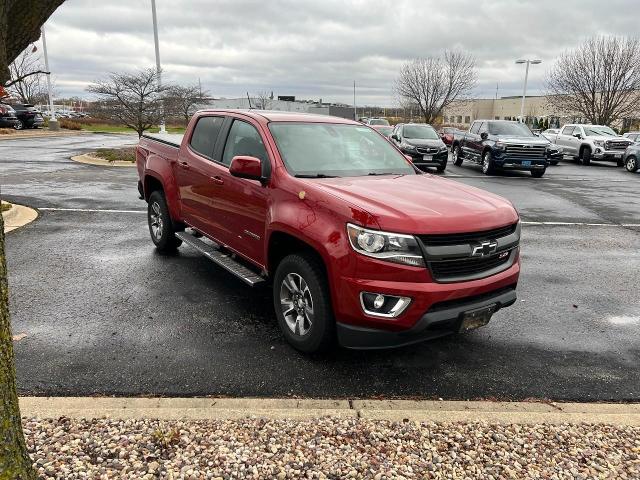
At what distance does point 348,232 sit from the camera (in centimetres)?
338

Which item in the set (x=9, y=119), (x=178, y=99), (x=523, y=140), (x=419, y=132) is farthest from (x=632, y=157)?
(x=9, y=119)

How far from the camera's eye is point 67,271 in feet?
19.5

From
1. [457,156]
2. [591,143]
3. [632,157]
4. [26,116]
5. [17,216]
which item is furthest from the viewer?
[26,116]

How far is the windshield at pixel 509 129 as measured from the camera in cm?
1824

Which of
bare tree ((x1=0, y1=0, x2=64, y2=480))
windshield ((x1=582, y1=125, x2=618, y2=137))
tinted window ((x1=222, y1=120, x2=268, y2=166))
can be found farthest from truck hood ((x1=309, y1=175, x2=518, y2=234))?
windshield ((x1=582, y1=125, x2=618, y2=137))

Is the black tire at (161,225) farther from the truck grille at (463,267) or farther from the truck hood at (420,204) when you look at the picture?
the truck grille at (463,267)

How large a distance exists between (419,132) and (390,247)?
1688 cm

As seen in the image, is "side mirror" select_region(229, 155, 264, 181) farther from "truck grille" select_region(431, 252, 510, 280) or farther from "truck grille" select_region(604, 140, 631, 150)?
"truck grille" select_region(604, 140, 631, 150)

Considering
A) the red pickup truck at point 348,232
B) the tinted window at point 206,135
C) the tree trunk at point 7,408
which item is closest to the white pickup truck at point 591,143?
the red pickup truck at point 348,232

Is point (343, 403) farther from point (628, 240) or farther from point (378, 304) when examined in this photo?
point (628, 240)

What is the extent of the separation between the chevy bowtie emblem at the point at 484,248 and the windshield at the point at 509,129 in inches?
629

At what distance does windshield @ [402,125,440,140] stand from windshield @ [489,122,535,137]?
82.1 inches

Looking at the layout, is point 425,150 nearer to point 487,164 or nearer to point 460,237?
point 487,164

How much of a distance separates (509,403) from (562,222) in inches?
290
